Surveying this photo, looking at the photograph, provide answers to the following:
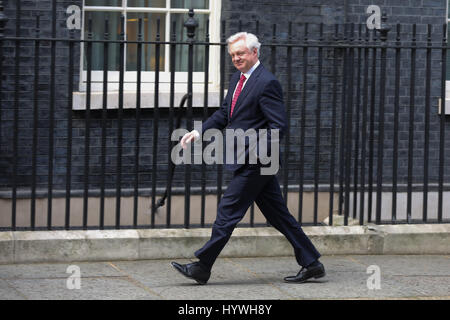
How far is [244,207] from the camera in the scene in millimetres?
7008

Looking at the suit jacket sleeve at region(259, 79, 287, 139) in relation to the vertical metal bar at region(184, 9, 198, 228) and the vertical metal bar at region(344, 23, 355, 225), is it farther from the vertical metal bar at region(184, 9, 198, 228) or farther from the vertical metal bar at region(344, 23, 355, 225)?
the vertical metal bar at region(344, 23, 355, 225)

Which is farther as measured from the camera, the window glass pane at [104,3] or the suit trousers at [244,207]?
the window glass pane at [104,3]

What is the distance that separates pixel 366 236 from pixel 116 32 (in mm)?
3097

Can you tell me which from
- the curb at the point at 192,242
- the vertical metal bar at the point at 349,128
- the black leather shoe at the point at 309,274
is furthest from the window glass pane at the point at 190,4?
the black leather shoe at the point at 309,274

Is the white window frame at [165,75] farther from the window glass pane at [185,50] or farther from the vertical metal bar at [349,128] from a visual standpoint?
the vertical metal bar at [349,128]

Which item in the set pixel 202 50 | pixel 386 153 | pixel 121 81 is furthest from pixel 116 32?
pixel 386 153

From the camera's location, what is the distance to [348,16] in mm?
9898

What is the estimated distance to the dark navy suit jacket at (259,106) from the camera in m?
6.79

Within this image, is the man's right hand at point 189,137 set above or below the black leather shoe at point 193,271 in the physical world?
above

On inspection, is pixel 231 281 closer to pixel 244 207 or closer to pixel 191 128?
pixel 244 207

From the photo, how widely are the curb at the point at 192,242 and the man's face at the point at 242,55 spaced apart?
1738 millimetres

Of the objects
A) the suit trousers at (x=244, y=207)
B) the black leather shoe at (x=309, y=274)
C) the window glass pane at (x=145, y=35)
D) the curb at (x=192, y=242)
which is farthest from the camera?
the window glass pane at (x=145, y=35)

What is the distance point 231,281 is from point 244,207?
0.62 meters
